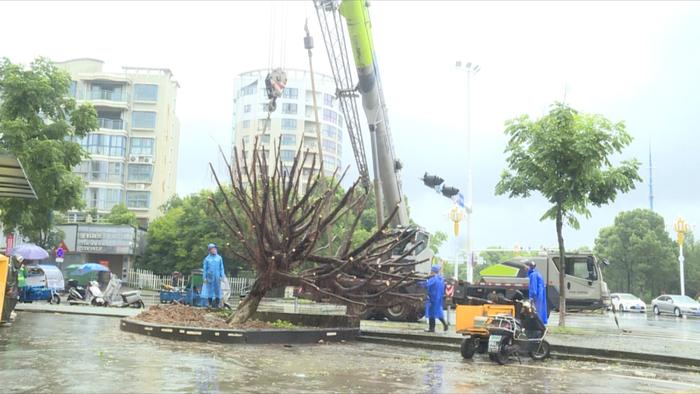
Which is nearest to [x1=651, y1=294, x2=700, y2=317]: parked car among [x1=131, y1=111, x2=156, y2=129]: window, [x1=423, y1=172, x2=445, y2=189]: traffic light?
[x1=423, y1=172, x2=445, y2=189]: traffic light

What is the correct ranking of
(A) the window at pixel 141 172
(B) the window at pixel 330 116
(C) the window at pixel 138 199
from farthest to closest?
(B) the window at pixel 330 116, (C) the window at pixel 138 199, (A) the window at pixel 141 172

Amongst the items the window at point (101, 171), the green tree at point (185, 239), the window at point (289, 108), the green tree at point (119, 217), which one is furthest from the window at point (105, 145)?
the window at point (289, 108)

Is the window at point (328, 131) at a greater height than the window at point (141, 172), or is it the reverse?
the window at point (328, 131)

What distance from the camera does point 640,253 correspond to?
4969cm

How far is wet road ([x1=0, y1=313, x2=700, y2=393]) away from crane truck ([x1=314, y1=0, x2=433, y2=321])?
755 centimetres

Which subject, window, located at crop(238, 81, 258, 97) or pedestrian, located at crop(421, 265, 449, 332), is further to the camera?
window, located at crop(238, 81, 258, 97)

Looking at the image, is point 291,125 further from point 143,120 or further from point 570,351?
point 570,351

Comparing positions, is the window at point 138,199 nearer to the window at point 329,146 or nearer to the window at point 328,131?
the window at point 329,146

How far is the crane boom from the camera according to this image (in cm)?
1869

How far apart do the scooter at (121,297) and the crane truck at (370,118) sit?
8.61 metres

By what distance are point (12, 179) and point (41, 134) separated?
32.5 feet

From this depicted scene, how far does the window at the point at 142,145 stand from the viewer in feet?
213

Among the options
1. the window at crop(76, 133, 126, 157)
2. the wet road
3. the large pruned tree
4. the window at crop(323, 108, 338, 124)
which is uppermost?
the window at crop(323, 108, 338, 124)

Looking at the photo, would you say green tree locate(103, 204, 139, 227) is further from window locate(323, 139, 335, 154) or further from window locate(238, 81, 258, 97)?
window locate(238, 81, 258, 97)
